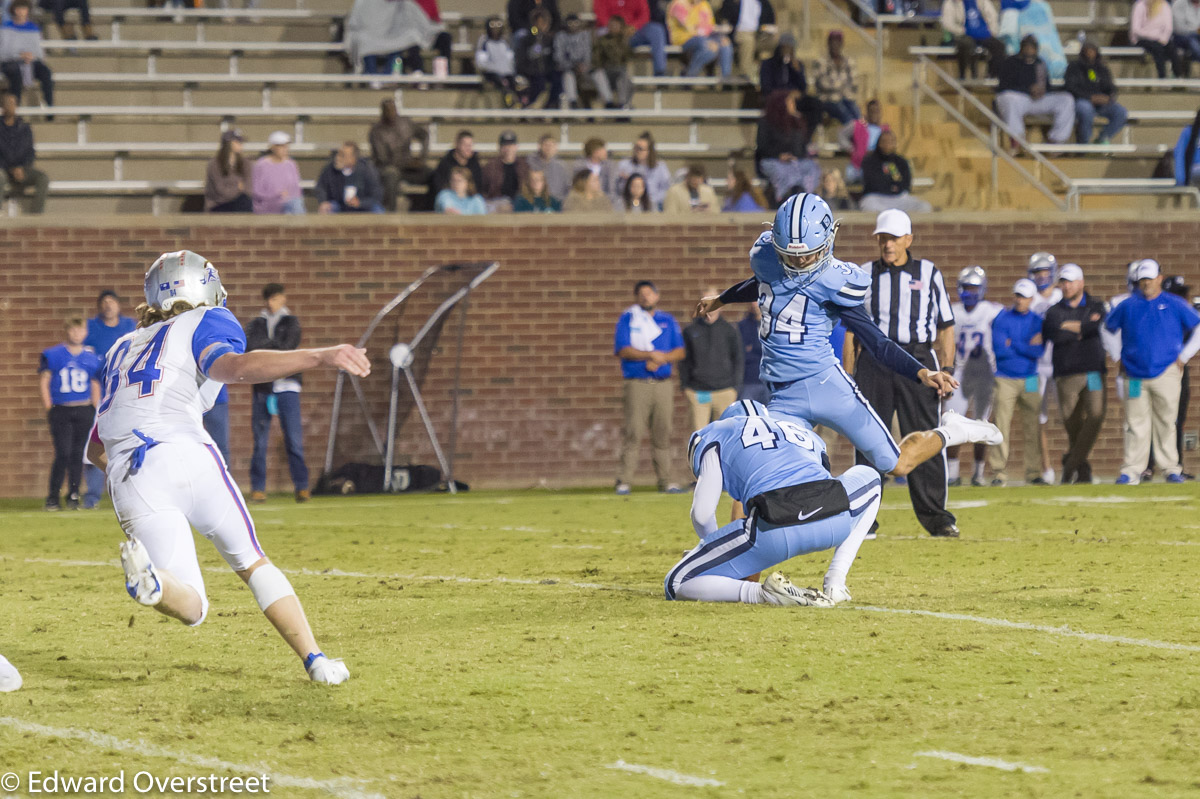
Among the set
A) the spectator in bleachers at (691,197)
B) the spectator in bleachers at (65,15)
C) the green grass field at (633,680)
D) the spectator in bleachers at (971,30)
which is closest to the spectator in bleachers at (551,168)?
the spectator in bleachers at (691,197)

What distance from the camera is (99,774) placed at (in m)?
4.71

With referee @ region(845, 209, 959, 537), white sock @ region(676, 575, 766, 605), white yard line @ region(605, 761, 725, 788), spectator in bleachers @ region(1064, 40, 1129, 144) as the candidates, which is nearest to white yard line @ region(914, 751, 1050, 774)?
white yard line @ region(605, 761, 725, 788)

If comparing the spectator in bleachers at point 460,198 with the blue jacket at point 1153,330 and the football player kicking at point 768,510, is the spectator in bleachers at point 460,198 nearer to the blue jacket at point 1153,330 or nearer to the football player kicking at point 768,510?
the blue jacket at point 1153,330

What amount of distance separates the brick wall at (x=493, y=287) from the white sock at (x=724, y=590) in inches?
429

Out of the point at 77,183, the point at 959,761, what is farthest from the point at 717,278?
the point at 959,761

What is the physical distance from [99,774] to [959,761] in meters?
2.66

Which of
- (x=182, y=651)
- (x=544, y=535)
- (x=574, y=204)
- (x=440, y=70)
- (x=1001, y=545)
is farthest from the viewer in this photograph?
(x=440, y=70)

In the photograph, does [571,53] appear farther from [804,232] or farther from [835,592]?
[835,592]

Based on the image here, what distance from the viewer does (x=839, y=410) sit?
838cm

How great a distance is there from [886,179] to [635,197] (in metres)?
3.28

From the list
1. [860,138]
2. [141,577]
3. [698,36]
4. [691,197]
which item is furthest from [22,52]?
[141,577]

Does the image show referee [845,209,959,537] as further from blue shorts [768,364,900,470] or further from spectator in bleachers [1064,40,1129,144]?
spectator in bleachers [1064,40,1129,144]

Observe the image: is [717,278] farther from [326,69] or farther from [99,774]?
[99,774]

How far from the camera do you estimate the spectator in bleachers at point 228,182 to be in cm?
1820
